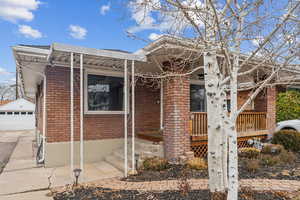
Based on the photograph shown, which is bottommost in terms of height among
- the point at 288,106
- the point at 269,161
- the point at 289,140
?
the point at 269,161

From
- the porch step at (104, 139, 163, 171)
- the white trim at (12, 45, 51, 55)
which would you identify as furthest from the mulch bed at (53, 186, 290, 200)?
the white trim at (12, 45, 51, 55)

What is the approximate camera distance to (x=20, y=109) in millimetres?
21844

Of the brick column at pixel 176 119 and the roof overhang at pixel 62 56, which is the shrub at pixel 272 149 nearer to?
the brick column at pixel 176 119

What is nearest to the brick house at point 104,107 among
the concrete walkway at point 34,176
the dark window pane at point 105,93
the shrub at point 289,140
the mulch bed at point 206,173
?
the dark window pane at point 105,93

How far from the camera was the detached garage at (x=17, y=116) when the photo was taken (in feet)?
68.7

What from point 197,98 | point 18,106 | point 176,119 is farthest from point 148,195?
point 18,106

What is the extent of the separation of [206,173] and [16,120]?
22.8m

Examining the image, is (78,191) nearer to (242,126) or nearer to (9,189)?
(9,189)

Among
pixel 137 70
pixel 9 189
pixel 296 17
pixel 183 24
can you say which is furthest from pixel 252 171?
pixel 9 189

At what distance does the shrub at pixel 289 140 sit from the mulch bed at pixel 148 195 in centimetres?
446

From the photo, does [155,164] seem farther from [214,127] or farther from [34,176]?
[34,176]

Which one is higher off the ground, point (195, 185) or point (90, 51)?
point (90, 51)

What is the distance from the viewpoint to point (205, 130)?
6434 millimetres

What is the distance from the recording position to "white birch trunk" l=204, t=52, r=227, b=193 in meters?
3.26
